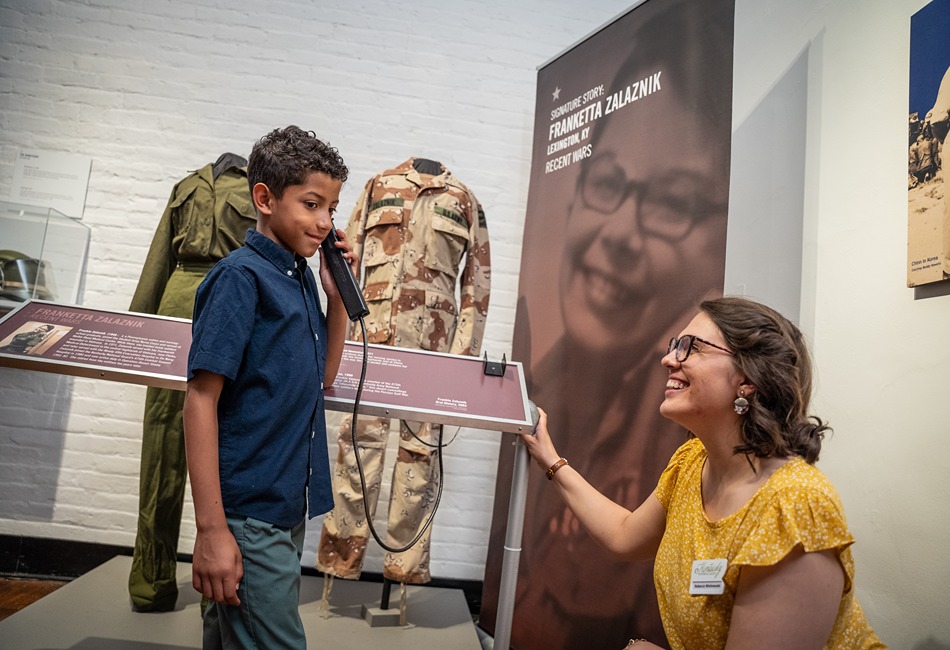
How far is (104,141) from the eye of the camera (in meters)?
3.49

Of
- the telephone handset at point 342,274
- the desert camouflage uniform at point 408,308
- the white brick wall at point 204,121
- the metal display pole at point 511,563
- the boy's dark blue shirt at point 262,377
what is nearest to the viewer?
the boy's dark blue shirt at point 262,377

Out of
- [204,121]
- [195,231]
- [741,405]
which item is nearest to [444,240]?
[195,231]

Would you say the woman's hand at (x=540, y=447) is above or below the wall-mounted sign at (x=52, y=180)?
below

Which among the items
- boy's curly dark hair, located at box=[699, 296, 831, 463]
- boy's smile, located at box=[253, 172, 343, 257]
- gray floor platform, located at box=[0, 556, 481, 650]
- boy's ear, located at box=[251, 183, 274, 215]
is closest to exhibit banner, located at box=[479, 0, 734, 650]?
gray floor platform, located at box=[0, 556, 481, 650]

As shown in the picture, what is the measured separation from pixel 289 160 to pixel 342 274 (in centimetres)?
29

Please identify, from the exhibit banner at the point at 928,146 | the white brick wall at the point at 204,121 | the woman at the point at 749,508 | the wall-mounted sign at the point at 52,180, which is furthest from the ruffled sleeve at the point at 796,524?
the wall-mounted sign at the point at 52,180

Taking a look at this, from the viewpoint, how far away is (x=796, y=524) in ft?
3.78

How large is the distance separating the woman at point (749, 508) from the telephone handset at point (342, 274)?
2.35 feet

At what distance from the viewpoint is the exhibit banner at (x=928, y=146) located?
1.57m

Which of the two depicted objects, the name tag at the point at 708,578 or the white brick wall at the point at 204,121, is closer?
the name tag at the point at 708,578

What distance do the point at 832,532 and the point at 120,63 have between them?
3842mm

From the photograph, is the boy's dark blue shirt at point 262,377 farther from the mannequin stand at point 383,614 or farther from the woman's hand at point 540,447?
the mannequin stand at point 383,614

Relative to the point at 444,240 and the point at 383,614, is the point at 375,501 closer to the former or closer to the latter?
the point at 383,614

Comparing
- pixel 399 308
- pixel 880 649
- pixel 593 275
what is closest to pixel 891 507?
pixel 880 649
